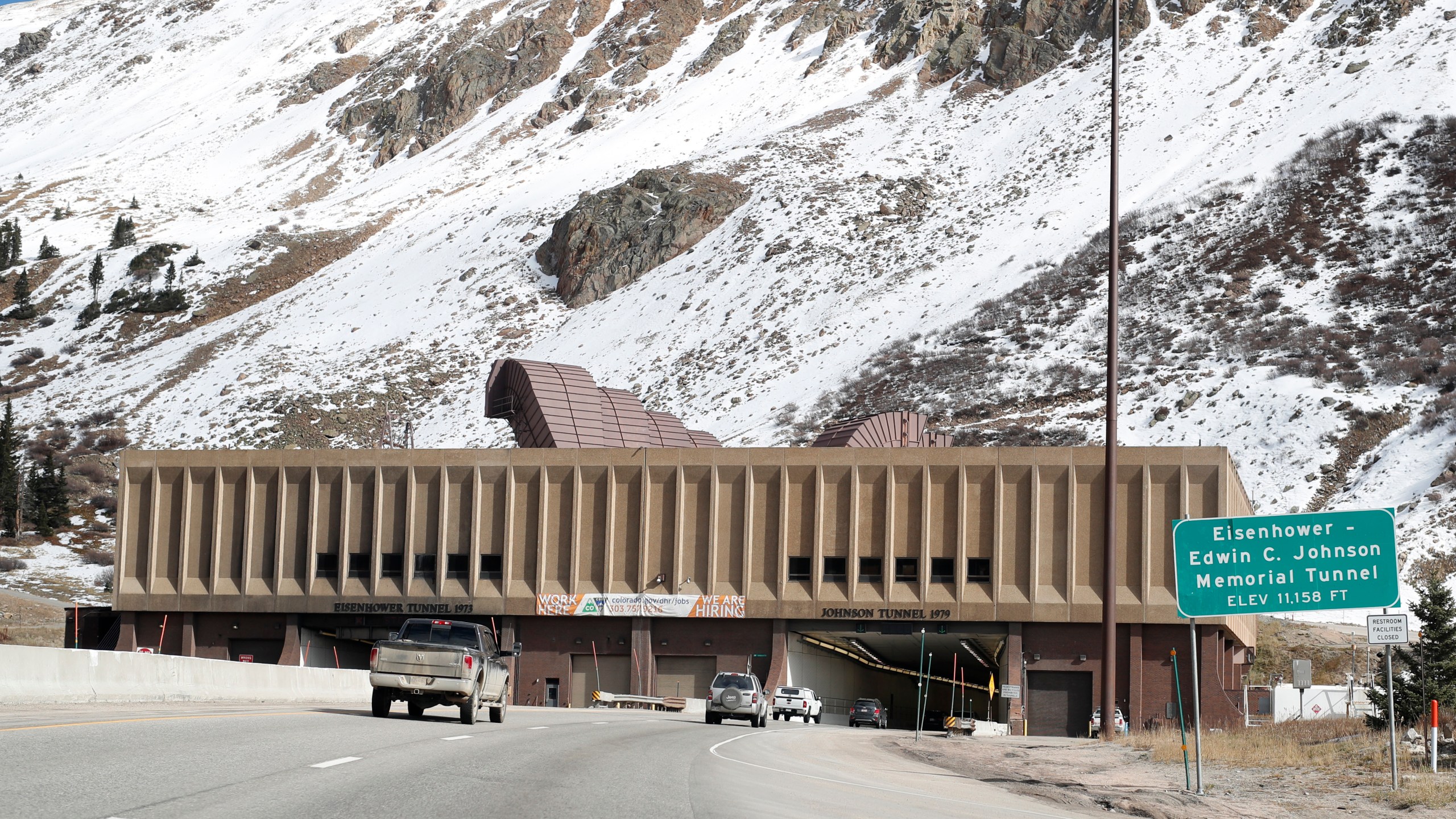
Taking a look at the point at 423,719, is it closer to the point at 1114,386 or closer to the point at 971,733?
the point at 1114,386

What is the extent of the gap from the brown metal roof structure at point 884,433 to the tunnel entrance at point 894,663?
8.23 metres

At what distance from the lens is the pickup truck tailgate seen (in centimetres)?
2562

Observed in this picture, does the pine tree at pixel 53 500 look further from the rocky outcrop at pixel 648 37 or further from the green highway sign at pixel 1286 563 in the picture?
the green highway sign at pixel 1286 563

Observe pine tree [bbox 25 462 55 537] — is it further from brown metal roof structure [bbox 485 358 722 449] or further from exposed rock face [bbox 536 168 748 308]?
brown metal roof structure [bbox 485 358 722 449]

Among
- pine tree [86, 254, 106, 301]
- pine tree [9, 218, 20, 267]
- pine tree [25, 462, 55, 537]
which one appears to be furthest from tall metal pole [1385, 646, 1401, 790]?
pine tree [9, 218, 20, 267]

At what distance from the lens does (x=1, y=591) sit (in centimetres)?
8050

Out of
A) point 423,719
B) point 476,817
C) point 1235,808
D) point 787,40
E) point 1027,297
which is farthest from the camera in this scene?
point 787,40

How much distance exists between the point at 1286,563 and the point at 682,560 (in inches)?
1449

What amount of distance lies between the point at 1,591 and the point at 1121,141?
307ft

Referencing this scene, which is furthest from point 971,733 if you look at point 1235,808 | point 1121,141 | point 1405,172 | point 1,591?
point 1121,141

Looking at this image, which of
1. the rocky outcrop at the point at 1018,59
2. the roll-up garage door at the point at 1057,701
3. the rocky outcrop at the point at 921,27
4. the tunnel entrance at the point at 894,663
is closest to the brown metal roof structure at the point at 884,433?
the tunnel entrance at the point at 894,663

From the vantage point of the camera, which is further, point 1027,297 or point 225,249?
point 225,249

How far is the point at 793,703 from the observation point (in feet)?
172

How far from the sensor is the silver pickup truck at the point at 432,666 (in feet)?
84.2
